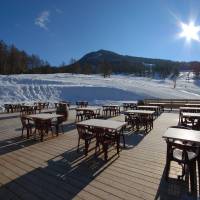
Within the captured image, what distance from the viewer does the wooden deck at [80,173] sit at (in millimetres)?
3557

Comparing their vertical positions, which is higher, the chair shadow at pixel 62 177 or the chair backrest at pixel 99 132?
the chair backrest at pixel 99 132

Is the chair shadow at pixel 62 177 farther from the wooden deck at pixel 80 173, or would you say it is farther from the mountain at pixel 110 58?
the mountain at pixel 110 58

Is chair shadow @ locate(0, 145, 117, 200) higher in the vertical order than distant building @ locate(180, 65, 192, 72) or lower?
lower

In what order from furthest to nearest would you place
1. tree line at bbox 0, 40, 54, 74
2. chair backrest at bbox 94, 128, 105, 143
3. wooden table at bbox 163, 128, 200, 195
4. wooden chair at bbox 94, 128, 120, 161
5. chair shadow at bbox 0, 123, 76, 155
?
tree line at bbox 0, 40, 54, 74 < chair shadow at bbox 0, 123, 76, 155 < chair backrest at bbox 94, 128, 105, 143 < wooden chair at bbox 94, 128, 120, 161 < wooden table at bbox 163, 128, 200, 195

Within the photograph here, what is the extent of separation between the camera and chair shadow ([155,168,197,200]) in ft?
11.4

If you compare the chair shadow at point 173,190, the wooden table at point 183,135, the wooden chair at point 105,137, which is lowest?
the chair shadow at point 173,190

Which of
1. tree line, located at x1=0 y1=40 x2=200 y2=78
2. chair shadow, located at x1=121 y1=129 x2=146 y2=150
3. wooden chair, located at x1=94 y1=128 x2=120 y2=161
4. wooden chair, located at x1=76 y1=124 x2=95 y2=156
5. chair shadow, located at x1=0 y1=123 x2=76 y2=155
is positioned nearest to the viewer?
wooden chair, located at x1=94 y1=128 x2=120 y2=161

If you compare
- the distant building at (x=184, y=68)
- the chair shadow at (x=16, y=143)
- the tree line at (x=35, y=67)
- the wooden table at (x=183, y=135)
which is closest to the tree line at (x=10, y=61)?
the tree line at (x=35, y=67)

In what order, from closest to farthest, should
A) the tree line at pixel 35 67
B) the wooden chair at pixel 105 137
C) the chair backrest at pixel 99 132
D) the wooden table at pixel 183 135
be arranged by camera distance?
the wooden table at pixel 183 135 < the wooden chair at pixel 105 137 < the chair backrest at pixel 99 132 < the tree line at pixel 35 67

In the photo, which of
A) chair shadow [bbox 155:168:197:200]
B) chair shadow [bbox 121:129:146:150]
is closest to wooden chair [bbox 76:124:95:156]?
chair shadow [bbox 121:129:146:150]

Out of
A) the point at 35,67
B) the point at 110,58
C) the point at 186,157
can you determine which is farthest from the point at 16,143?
the point at 110,58

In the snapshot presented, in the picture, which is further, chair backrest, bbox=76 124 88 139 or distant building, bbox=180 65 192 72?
distant building, bbox=180 65 192 72

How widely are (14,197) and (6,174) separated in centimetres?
100

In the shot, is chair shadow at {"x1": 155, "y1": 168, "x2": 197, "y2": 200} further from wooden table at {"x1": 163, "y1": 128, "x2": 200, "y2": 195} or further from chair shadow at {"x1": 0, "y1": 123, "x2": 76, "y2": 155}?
chair shadow at {"x1": 0, "y1": 123, "x2": 76, "y2": 155}
